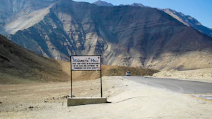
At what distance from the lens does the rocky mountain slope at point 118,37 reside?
4355 inches

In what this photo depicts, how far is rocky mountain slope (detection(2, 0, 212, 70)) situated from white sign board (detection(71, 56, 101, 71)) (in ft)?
285

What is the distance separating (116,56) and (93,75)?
65663 mm

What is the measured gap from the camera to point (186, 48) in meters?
109

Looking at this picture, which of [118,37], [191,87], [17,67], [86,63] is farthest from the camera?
[118,37]

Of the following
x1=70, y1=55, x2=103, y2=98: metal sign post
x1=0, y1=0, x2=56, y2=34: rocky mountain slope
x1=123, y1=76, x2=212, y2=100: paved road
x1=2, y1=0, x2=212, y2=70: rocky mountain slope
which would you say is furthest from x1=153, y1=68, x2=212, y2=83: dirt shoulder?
x1=0, y1=0, x2=56, y2=34: rocky mountain slope

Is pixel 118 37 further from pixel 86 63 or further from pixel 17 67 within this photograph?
pixel 86 63

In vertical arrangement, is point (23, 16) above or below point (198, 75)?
above

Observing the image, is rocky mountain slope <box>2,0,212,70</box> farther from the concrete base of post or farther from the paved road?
the concrete base of post

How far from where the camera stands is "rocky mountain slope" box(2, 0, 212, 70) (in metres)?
111

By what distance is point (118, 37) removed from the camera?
142250 millimetres

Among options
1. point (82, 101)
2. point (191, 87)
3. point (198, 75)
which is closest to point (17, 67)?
point (198, 75)

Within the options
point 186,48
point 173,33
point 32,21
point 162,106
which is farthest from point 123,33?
point 162,106

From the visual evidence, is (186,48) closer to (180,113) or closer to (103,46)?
(103,46)

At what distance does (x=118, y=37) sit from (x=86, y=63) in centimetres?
12979
